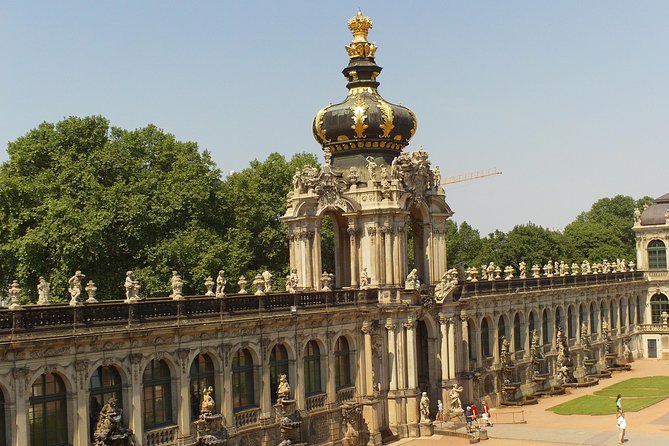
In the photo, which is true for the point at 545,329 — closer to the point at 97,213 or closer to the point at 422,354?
the point at 422,354

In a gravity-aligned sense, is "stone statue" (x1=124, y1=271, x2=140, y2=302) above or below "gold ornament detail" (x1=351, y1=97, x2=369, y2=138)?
below

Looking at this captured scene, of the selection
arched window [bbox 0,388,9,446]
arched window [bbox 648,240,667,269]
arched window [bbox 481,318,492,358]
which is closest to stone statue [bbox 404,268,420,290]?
arched window [bbox 481,318,492,358]

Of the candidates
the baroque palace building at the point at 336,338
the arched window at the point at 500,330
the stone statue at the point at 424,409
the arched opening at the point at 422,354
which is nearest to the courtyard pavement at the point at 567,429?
the stone statue at the point at 424,409

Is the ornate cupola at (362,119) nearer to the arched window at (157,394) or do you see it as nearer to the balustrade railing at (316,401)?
the balustrade railing at (316,401)

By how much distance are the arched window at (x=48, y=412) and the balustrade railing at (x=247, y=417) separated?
29.4 feet

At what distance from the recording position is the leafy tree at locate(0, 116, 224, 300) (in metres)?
55.2

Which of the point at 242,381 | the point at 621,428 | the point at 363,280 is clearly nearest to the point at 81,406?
the point at 242,381

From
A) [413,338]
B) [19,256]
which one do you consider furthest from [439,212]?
[19,256]

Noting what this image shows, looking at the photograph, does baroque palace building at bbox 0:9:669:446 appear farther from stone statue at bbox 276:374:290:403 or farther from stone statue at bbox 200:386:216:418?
stone statue at bbox 200:386:216:418

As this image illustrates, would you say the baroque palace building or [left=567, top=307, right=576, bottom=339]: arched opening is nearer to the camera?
the baroque palace building

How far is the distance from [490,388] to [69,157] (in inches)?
1198

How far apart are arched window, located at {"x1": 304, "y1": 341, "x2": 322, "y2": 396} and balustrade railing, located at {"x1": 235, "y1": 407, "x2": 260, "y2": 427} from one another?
174 inches

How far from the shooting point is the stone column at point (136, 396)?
3425 centimetres

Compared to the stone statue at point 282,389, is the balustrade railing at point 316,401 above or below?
below
